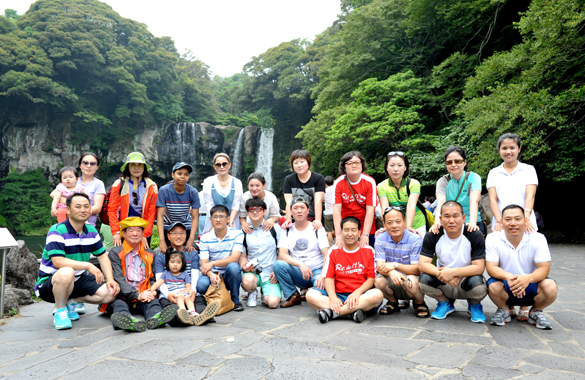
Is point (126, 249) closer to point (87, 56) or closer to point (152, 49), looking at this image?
point (87, 56)

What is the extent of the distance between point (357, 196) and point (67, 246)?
121 inches

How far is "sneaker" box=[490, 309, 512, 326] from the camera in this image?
3.32m

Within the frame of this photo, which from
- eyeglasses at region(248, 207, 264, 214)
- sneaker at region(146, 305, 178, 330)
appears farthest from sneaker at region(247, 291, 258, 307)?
sneaker at region(146, 305, 178, 330)

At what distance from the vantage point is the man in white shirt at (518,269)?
319 cm

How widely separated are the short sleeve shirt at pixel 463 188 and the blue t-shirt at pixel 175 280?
302 cm

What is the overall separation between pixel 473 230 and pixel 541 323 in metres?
0.95

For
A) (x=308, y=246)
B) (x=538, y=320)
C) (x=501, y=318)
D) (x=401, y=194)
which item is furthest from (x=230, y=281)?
(x=538, y=320)

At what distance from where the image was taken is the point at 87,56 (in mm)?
26328

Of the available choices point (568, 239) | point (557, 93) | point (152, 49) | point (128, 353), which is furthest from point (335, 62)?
point (152, 49)

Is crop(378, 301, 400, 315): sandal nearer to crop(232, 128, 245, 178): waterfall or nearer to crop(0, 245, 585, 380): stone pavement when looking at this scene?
crop(0, 245, 585, 380): stone pavement

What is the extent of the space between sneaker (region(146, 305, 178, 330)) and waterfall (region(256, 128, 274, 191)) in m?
24.1

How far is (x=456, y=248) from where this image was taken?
3521mm

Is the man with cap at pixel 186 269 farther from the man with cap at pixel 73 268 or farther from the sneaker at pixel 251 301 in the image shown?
the sneaker at pixel 251 301

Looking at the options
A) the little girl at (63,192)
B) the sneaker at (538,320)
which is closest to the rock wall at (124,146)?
the little girl at (63,192)
